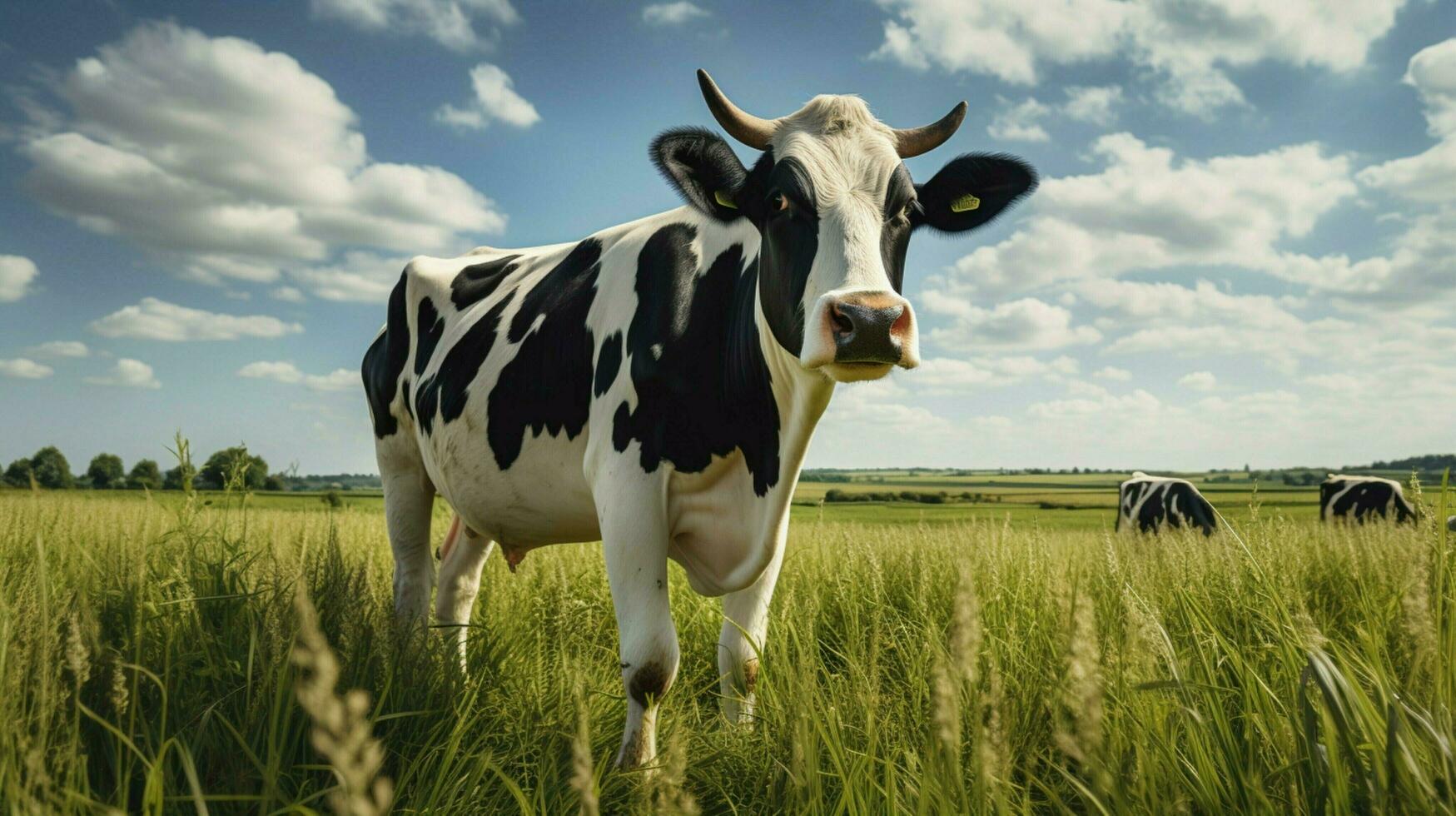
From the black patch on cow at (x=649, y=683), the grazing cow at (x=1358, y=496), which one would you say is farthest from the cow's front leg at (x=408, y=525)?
the grazing cow at (x=1358, y=496)

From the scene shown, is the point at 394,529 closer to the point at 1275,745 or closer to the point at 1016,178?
the point at 1016,178

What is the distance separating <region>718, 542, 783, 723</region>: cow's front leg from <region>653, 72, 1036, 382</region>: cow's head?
137 cm

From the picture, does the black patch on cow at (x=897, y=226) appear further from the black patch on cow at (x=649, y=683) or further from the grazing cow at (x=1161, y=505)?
the grazing cow at (x=1161, y=505)

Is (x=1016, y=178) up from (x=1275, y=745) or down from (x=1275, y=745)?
up

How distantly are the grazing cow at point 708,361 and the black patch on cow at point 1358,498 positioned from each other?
64.4ft

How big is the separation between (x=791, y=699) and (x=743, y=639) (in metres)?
1.33

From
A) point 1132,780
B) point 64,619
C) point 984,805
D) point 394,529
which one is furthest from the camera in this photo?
point 394,529

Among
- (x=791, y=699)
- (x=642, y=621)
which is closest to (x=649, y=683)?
(x=642, y=621)

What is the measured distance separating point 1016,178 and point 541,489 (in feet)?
9.42

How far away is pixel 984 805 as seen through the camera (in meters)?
1.52

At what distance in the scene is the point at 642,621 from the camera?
3.56 meters

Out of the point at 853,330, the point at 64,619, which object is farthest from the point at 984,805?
the point at 64,619

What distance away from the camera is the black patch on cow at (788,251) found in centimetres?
326

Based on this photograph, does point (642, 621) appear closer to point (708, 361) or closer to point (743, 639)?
point (743, 639)
